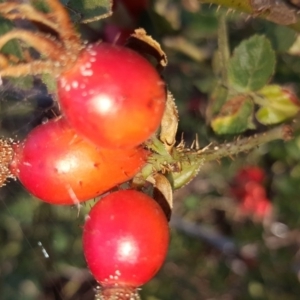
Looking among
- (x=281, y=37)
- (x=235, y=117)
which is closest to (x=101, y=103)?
(x=235, y=117)

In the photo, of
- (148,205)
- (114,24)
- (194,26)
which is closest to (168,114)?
(148,205)

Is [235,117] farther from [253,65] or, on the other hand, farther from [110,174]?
[110,174]

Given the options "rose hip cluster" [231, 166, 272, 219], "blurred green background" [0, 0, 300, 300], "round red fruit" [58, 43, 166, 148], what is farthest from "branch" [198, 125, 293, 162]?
"rose hip cluster" [231, 166, 272, 219]

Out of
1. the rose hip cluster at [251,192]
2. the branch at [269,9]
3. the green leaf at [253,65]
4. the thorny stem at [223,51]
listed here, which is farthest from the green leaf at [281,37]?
the rose hip cluster at [251,192]

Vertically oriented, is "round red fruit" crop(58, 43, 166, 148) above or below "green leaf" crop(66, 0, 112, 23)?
above

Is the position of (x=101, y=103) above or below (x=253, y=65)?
above

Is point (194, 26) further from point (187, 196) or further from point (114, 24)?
point (187, 196)

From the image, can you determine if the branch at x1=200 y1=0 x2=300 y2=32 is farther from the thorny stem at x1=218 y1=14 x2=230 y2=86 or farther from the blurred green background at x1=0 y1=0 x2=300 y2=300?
the blurred green background at x1=0 y1=0 x2=300 y2=300
